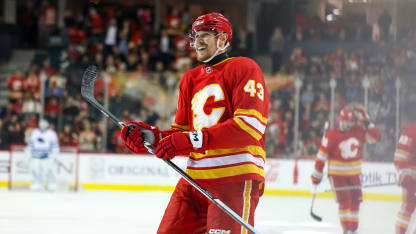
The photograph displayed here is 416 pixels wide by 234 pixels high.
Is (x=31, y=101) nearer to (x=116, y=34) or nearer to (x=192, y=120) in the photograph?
(x=116, y=34)

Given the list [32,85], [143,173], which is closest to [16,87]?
[32,85]

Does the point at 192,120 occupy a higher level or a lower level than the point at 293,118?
higher

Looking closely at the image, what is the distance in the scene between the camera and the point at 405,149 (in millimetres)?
3684

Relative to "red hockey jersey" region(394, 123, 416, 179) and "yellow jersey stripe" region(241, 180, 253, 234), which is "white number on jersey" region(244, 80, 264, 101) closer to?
"yellow jersey stripe" region(241, 180, 253, 234)

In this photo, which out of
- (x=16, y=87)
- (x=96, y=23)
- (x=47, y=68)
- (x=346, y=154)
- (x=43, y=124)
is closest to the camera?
(x=346, y=154)

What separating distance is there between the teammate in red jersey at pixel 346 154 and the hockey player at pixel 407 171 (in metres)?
0.81

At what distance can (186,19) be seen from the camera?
11.4 m

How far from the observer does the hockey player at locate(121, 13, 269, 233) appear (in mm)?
2064

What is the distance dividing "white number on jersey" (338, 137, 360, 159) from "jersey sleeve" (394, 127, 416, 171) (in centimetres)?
96

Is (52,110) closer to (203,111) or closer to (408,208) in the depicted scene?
(408,208)

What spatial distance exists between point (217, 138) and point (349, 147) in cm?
291

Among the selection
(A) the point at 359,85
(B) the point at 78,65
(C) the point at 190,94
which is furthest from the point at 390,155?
(B) the point at 78,65

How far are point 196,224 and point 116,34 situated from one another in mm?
9140

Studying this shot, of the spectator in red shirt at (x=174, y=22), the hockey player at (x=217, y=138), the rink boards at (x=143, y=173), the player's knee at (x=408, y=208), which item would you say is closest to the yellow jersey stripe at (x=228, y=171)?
the hockey player at (x=217, y=138)
